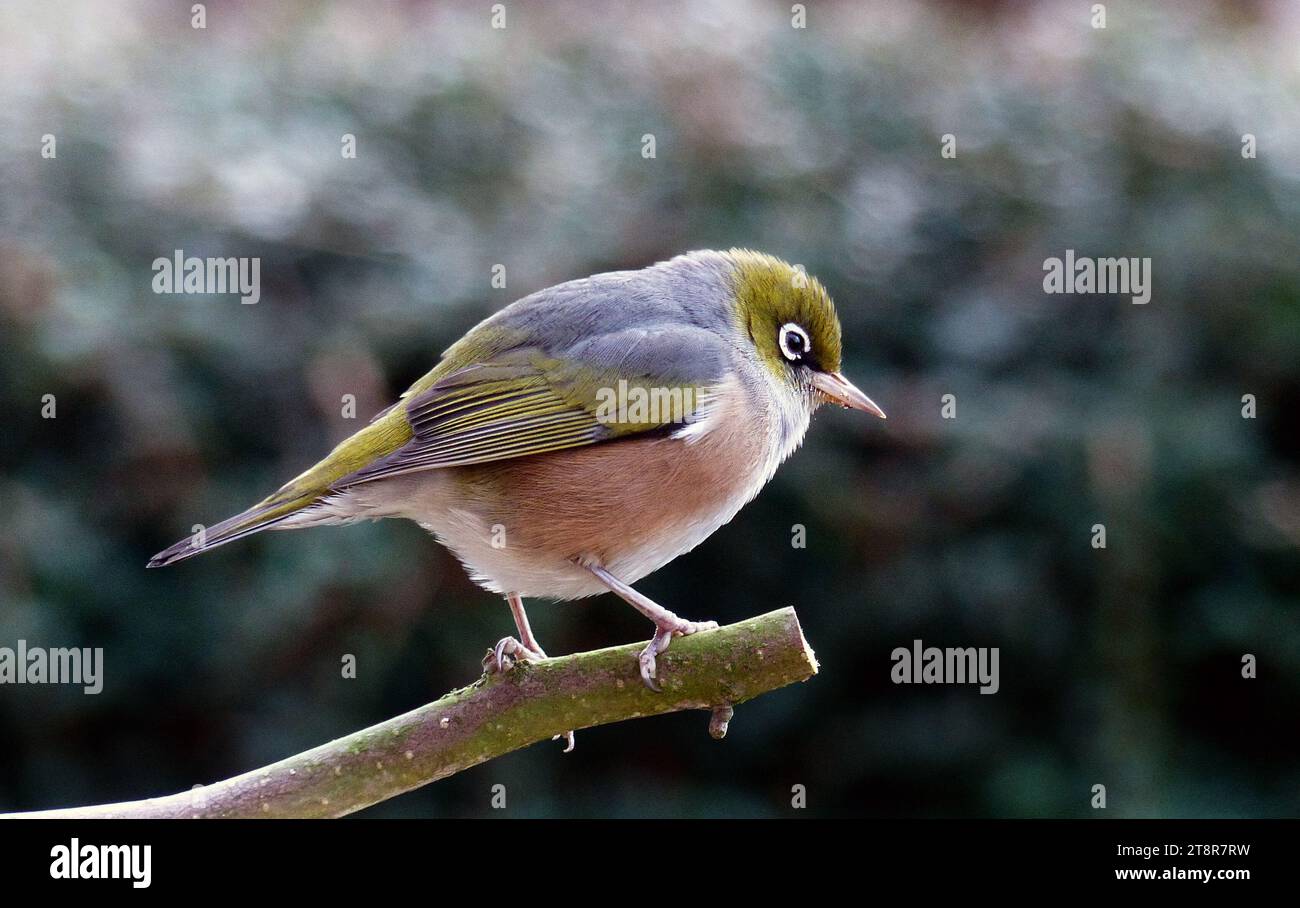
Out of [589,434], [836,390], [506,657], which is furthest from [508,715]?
[836,390]

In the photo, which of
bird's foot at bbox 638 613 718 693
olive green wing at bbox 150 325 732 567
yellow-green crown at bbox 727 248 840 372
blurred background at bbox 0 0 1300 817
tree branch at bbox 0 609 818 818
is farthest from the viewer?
blurred background at bbox 0 0 1300 817

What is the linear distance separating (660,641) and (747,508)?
6.87ft

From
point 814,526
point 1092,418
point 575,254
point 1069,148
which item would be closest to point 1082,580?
point 1092,418

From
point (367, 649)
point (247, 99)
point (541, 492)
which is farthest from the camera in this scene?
point (247, 99)

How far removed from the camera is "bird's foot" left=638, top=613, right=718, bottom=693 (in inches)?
104

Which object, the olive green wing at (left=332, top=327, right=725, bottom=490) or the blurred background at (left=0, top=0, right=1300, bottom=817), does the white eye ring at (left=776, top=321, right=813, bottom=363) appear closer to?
the olive green wing at (left=332, top=327, right=725, bottom=490)

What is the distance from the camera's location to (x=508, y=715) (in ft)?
8.87

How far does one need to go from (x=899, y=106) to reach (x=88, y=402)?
364 centimetres

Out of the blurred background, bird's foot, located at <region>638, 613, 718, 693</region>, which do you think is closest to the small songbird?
bird's foot, located at <region>638, 613, 718, 693</region>

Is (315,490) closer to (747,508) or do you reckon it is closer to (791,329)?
(791,329)

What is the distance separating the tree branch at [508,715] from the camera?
2.48m

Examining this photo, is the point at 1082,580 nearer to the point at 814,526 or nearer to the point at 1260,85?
the point at 814,526

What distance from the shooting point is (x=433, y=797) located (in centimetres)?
480

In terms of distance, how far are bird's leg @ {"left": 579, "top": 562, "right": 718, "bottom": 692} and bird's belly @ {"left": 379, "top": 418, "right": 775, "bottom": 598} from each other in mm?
120
